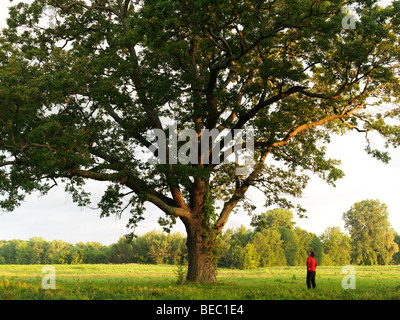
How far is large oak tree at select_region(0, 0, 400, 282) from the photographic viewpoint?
624 inches

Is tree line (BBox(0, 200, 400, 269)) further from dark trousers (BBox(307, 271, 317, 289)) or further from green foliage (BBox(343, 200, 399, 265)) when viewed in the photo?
dark trousers (BBox(307, 271, 317, 289))

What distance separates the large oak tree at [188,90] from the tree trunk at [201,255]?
0.06 meters

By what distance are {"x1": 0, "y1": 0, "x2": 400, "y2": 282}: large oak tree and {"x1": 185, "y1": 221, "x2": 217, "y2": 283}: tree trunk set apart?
0.06m

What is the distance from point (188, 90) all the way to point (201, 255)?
9262 millimetres

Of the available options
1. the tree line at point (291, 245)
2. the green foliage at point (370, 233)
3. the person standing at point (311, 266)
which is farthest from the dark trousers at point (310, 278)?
the green foliage at point (370, 233)

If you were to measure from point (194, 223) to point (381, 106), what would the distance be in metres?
12.8

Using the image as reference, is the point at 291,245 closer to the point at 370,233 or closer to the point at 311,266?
the point at 370,233

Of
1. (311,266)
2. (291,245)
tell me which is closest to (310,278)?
(311,266)

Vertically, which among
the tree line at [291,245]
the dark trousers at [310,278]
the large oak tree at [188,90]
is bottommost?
the tree line at [291,245]

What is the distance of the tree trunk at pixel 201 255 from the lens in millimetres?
20750

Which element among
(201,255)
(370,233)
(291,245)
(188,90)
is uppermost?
(188,90)

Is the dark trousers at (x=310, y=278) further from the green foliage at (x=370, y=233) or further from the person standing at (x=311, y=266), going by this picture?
the green foliage at (x=370, y=233)

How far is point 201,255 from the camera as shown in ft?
68.8

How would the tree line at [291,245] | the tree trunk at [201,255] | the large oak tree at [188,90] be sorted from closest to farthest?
Answer: the large oak tree at [188,90]
the tree trunk at [201,255]
the tree line at [291,245]
